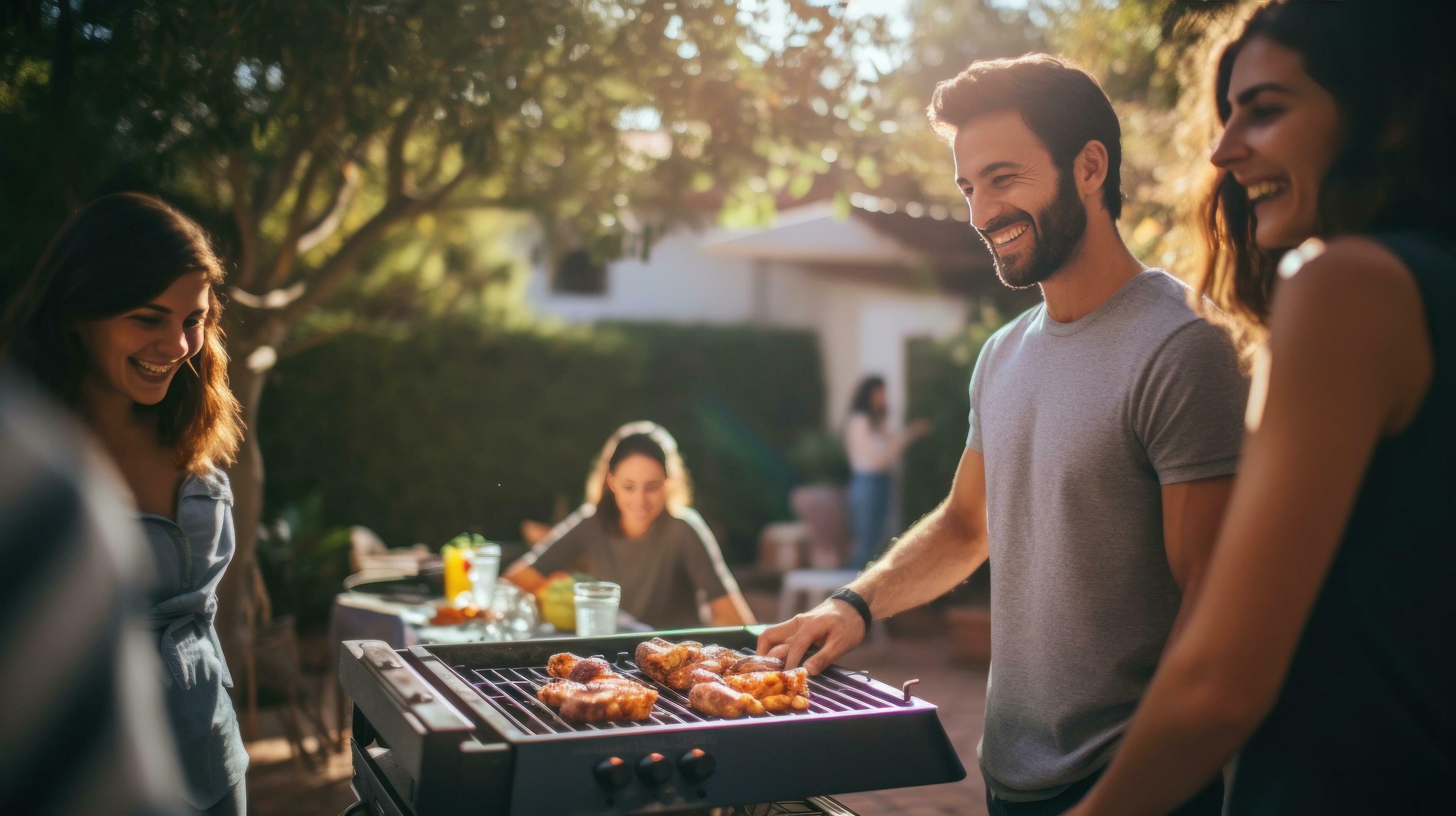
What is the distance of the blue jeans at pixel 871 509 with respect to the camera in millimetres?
10219

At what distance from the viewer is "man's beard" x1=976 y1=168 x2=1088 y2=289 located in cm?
204

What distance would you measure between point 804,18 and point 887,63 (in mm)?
872

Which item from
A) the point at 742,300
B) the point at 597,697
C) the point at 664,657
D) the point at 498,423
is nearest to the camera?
the point at 597,697

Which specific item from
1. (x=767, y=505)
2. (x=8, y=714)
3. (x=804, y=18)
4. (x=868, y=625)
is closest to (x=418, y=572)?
(x=804, y=18)

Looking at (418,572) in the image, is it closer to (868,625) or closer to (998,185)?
(868,625)

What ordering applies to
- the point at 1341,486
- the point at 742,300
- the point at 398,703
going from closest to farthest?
the point at 1341,486, the point at 398,703, the point at 742,300

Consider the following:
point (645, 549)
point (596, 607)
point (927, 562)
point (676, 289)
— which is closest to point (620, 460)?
point (645, 549)

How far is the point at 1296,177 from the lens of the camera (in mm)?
1266

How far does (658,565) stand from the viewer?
493cm

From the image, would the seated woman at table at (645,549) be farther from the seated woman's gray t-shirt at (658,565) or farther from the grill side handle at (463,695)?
the grill side handle at (463,695)

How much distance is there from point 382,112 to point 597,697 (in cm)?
339

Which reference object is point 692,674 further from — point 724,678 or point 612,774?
point 612,774

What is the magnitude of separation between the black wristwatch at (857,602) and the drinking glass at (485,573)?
2.39 meters

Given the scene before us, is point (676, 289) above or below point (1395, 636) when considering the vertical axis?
above
